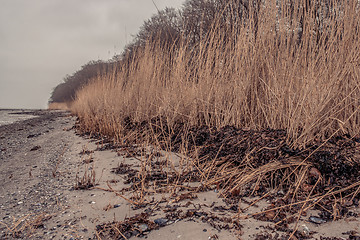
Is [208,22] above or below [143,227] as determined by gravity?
above

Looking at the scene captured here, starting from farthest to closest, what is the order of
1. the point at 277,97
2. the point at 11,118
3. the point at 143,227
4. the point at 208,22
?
the point at 11,118 → the point at 208,22 → the point at 277,97 → the point at 143,227

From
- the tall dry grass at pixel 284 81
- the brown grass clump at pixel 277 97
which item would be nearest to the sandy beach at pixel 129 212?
the brown grass clump at pixel 277 97

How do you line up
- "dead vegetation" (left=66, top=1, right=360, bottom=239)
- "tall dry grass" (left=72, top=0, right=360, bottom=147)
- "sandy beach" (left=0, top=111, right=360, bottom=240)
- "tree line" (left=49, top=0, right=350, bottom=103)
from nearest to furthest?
"sandy beach" (left=0, top=111, right=360, bottom=240) < "dead vegetation" (left=66, top=1, right=360, bottom=239) < "tall dry grass" (left=72, top=0, right=360, bottom=147) < "tree line" (left=49, top=0, right=350, bottom=103)

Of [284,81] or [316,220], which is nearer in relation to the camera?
[316,220]

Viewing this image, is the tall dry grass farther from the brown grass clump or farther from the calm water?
the calm water

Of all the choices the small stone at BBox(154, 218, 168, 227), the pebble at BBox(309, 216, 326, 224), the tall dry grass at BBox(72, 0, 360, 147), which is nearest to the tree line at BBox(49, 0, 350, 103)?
the tall dry grass at BBox(72, 0, 360, 147)

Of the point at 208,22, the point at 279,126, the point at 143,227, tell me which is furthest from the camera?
the point at 208,22

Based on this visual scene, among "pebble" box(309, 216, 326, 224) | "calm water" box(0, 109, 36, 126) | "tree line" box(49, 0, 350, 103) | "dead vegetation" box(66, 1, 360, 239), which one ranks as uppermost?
"tree line" box(49, 0, 350, 103)

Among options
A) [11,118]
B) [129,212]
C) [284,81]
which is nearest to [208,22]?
[284,81]

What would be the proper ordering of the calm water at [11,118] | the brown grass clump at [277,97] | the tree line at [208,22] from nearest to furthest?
1. the brown grass clump at [277,97]
2. the tree line at [208,22]
3. the calm water at [11,118]

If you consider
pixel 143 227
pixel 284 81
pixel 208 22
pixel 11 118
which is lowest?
pixel 11 118

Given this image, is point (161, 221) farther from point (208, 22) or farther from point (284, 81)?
point (208, 22)

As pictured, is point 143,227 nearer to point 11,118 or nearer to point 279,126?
point 279,126

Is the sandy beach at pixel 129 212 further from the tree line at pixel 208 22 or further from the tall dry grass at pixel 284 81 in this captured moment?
the tree line at pixel 208 22
